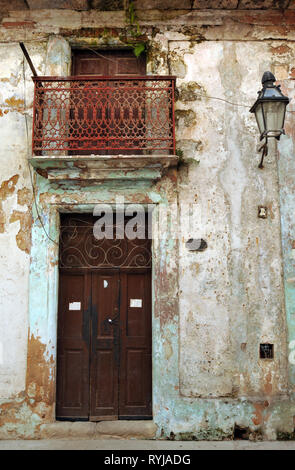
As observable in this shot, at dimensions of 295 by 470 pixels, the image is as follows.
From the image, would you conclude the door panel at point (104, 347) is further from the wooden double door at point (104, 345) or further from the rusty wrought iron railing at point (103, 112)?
the rusty wrought iron railing at point (103, 112)

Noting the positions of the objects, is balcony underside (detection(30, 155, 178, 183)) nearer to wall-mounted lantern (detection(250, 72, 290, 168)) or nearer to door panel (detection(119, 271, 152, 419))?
wall-mounted lantern (detection(250, 72, 290, 168))

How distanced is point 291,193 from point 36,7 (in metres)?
4.57

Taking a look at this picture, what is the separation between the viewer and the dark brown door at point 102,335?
523cm

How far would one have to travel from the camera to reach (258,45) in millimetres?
5605

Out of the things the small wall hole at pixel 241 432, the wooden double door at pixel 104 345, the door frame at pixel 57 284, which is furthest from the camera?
the wooden double door at pixel 104 345

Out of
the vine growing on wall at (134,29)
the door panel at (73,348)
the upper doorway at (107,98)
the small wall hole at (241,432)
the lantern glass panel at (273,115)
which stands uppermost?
the vine growing on wall at (134,29)

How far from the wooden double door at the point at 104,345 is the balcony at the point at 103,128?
1.42m

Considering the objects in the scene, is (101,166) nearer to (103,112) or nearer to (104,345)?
(103,112)

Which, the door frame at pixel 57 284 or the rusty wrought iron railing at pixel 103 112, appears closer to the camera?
the door frame at pixel 57 284

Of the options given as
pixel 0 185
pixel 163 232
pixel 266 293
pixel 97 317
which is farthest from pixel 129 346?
pixel 0 185

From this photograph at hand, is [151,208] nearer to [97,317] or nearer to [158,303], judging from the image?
[158,303]

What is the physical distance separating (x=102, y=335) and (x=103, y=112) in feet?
10.0

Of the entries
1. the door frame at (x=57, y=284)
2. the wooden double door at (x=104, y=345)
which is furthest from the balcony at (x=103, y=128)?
the wooden double door at (x=104, y=345)

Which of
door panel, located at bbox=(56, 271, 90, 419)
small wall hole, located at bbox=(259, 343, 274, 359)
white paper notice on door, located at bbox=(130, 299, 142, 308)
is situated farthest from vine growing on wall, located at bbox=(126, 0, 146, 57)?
small wall hole, located at bbox=(259, 343, 274, 359)
